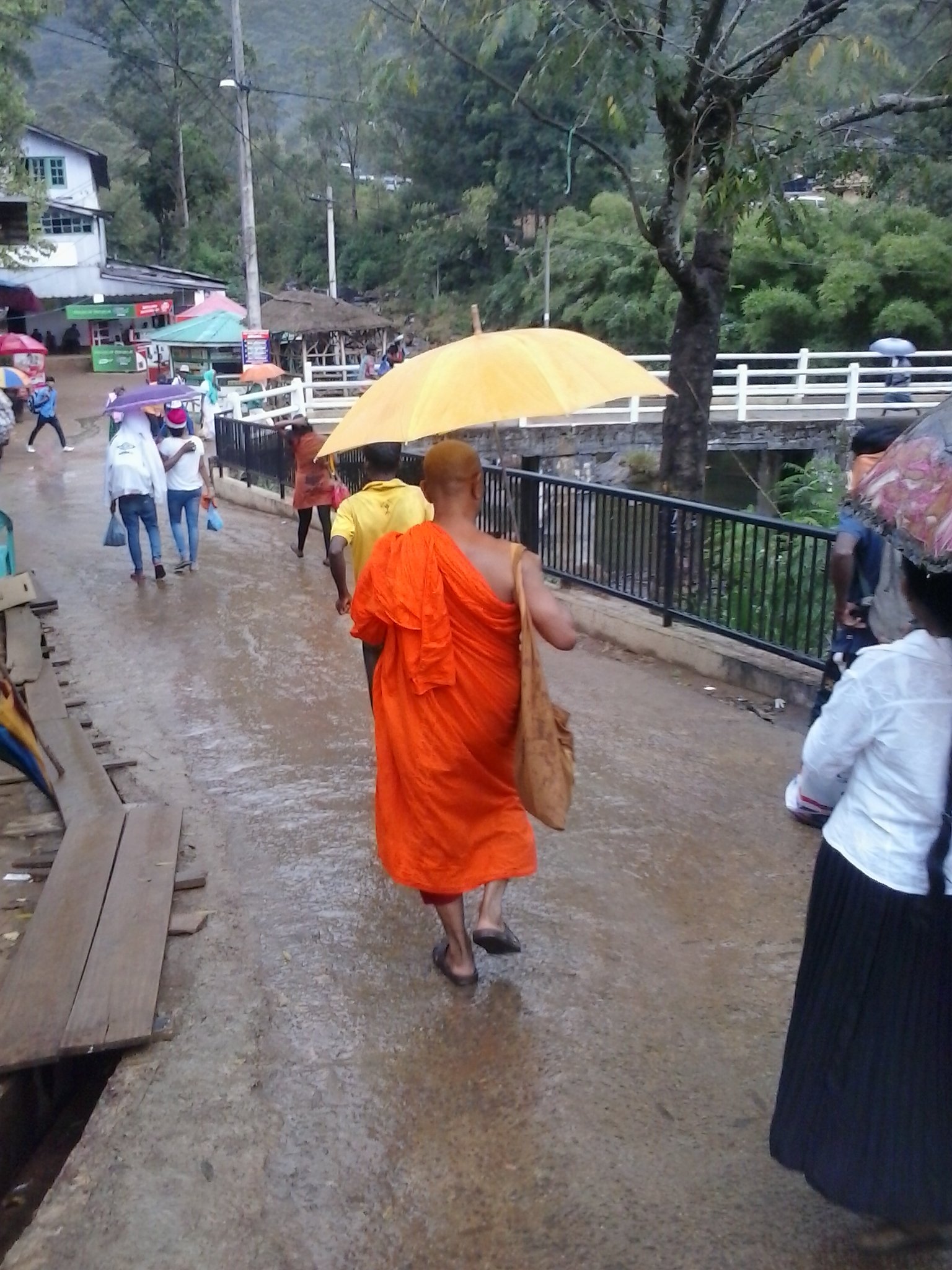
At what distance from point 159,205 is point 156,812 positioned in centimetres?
5797

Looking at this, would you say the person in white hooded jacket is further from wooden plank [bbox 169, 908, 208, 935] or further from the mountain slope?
the mountain slope

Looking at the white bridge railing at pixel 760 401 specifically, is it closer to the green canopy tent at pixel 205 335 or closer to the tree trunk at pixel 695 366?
the green canopy tent at pixel 205 335

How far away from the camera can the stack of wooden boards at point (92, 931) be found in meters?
3.28

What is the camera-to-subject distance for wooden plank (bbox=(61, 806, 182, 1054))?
327cm

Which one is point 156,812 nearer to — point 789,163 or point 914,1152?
point 914,1152

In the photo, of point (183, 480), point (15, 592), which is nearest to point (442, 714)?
point (15, 592)

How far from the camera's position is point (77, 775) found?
527 cm

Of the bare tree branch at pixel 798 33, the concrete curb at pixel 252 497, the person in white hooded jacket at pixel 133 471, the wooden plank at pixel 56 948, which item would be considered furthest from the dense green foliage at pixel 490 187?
the wooden plank at pixel 56 948

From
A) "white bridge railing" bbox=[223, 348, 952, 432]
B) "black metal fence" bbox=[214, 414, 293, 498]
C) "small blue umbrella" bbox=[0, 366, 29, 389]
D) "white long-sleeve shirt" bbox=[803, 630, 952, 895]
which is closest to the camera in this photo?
"white long-sleeve shirt" bbox=[803, 630, 952, 895]

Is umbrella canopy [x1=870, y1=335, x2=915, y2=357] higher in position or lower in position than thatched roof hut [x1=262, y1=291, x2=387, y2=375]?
lower

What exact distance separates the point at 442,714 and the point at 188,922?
1.42 metres

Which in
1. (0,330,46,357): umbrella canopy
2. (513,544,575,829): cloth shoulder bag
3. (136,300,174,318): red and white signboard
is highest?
(136,300,174,318): red and white signboard

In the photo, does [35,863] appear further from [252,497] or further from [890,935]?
[252,497]

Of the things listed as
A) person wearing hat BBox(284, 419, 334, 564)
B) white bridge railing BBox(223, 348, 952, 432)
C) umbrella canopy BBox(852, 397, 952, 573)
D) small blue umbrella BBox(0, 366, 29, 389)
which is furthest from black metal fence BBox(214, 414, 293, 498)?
umbrella canopy BBox(852, 397, 952, 573)
